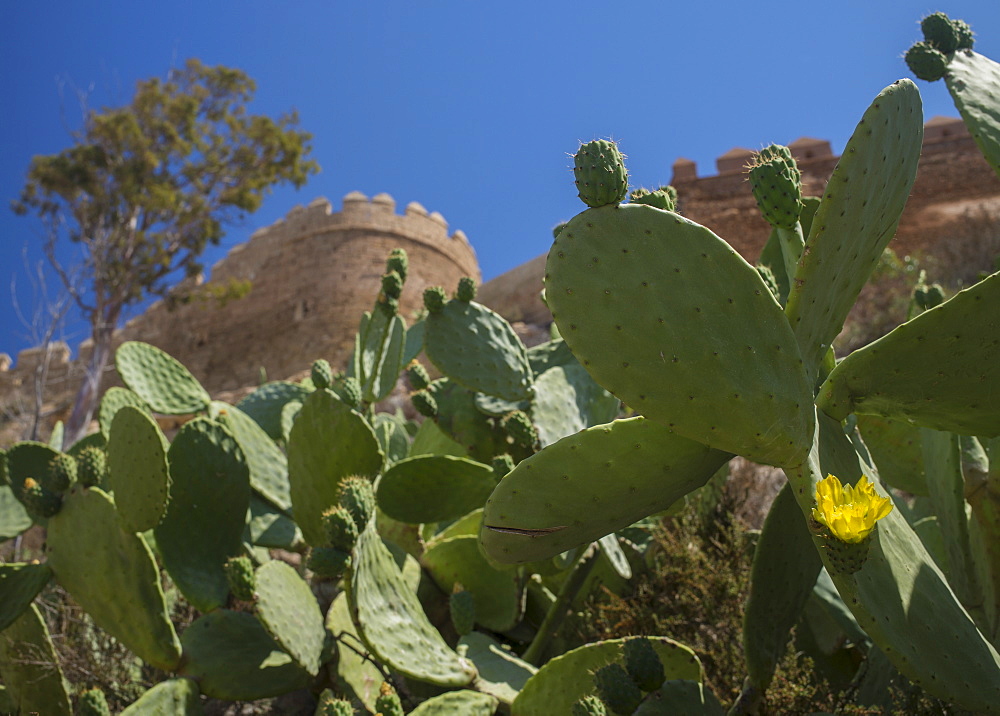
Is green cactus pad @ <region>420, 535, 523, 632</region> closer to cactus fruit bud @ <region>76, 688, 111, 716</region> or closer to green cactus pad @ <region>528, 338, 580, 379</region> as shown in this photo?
green cactus pad @ <region>528, 338, 580, 379</region>

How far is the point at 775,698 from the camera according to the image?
1.67 metres

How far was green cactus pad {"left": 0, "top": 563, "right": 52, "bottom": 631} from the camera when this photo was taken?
1.82 metres

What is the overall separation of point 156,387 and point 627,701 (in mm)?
2232

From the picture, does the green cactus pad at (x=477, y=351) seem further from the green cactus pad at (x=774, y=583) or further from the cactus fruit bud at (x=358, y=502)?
the green cactus pad at (x=774, y=583)

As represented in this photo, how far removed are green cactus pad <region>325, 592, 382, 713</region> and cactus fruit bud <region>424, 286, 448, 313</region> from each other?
0.82 m

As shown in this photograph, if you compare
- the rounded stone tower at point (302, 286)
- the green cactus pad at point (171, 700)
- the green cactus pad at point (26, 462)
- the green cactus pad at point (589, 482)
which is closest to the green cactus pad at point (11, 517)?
the green cactus pad at point (26, 462)

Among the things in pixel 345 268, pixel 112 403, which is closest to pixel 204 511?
pixel 112 403

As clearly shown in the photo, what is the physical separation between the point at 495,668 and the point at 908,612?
0.92m

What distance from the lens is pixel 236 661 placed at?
1732 millimetres

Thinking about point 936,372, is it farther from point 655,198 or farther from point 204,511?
point 204,511

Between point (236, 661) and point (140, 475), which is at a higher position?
point (140, 475)

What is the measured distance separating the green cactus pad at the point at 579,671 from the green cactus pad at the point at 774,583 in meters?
0.11

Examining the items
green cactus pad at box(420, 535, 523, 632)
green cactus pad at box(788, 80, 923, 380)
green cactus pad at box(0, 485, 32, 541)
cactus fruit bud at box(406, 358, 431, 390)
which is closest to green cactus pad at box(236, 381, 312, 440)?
cactus fruit bud at box(406, 358, 431, 390)

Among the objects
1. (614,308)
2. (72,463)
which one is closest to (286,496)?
(72,463)
